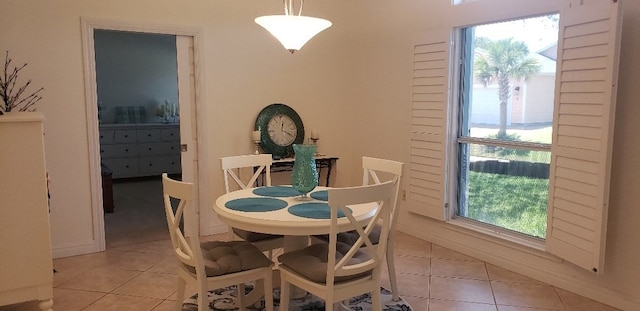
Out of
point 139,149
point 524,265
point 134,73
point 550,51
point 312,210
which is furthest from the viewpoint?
point 134,73

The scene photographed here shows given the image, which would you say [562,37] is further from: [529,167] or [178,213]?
[178,213]

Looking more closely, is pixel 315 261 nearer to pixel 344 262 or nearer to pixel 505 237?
pixel 344 262

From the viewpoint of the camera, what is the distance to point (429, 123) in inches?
169

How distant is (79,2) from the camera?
152 inches

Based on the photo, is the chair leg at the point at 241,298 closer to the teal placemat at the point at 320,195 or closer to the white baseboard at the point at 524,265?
the teal placemat at the point at 320,195

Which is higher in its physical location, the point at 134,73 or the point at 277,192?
the point at 134,73

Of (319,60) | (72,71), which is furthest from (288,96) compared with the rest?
(72,71)

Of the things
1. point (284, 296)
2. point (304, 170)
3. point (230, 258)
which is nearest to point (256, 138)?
point (304, 170)

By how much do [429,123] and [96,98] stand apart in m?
2.91

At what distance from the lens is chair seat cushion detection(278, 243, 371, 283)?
2.45m

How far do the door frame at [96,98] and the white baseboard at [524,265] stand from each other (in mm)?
2340

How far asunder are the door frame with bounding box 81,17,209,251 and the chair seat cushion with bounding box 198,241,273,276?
1.81 metres

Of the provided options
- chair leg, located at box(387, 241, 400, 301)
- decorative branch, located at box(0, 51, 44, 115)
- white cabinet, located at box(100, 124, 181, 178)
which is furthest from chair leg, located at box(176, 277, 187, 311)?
white cabinet, located at box(100, 124, 181, 178)

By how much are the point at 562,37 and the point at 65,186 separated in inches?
156
